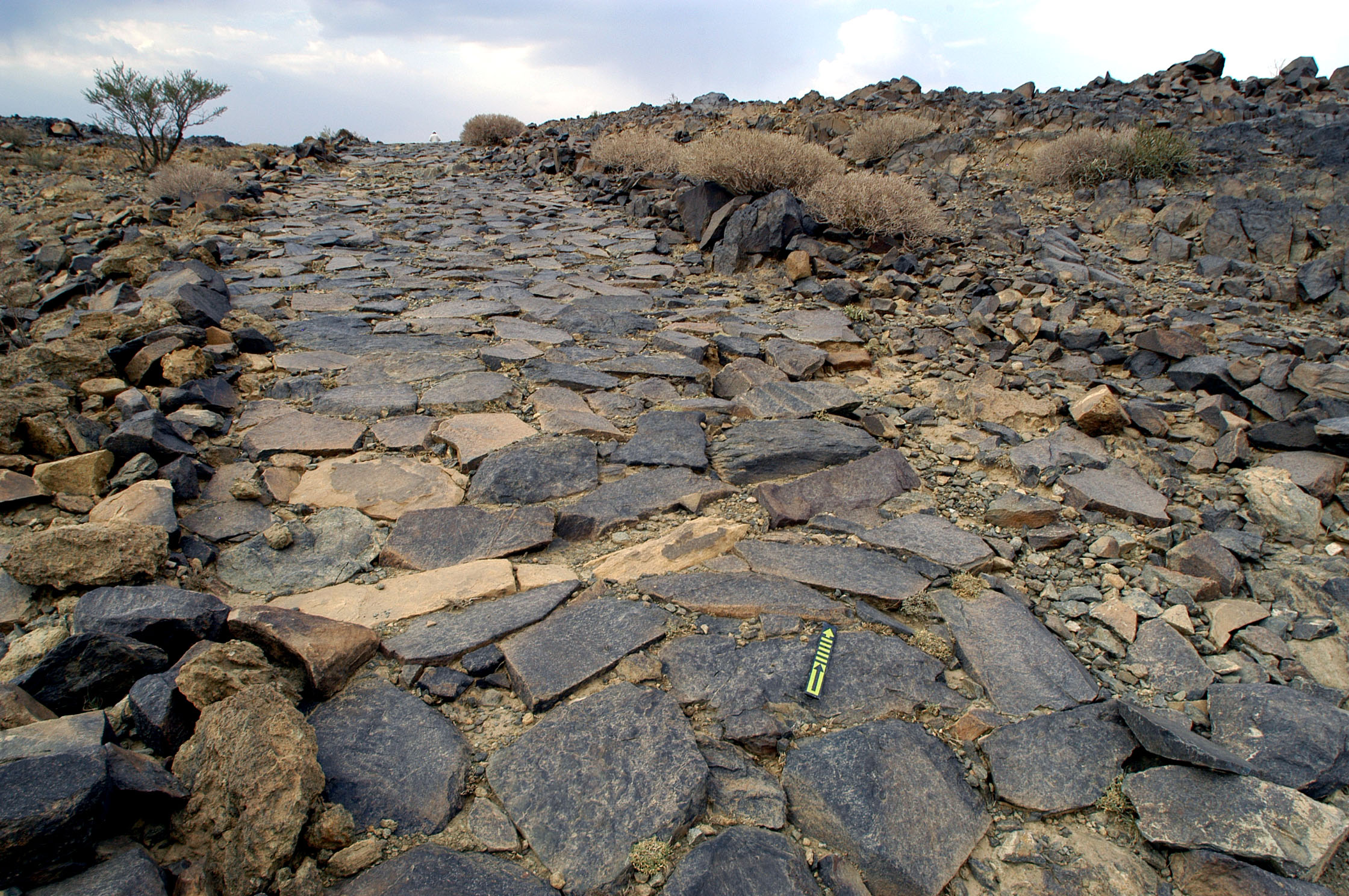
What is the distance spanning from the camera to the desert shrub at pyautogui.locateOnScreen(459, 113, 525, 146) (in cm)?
1655

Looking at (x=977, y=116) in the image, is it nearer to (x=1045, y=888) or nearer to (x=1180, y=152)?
(x=1180, y=152)

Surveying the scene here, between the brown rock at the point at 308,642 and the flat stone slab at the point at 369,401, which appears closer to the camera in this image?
the brown rock at the point at 308,642

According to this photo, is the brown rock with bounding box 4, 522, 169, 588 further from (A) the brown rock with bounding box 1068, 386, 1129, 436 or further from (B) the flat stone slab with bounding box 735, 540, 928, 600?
(A) the brown rock with bounding box 1068, 386, 1129, 436

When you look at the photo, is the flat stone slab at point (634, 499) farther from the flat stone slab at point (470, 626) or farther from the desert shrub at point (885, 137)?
the desert shrub at point (885, 137)

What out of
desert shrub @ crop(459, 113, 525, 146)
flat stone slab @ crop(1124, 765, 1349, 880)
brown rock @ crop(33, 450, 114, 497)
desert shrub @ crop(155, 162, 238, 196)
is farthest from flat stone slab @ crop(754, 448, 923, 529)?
desert shrub @ crop(459, 113, 525, 146)

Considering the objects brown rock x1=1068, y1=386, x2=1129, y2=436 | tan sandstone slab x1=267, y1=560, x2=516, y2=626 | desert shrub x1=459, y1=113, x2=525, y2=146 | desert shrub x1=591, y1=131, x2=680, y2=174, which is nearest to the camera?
tan sandstone slab x1=267, y1=560, x2=516, y2=626

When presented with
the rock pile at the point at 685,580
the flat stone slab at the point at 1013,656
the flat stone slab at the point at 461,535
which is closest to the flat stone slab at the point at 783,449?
the rock pile at the point at 685,580

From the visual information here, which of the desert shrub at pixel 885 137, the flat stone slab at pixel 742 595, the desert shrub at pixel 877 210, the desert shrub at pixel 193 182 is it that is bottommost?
the flat stone slab at pixel 742 595

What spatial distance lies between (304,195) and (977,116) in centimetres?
922

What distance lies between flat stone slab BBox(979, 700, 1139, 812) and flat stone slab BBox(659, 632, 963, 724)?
6.9 inches

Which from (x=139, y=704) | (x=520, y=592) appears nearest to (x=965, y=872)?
(x=520, y=592)

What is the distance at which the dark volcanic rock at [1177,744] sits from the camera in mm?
1621

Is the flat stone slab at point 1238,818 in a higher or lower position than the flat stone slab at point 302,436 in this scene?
lower

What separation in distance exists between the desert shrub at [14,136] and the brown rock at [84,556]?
694 inches
